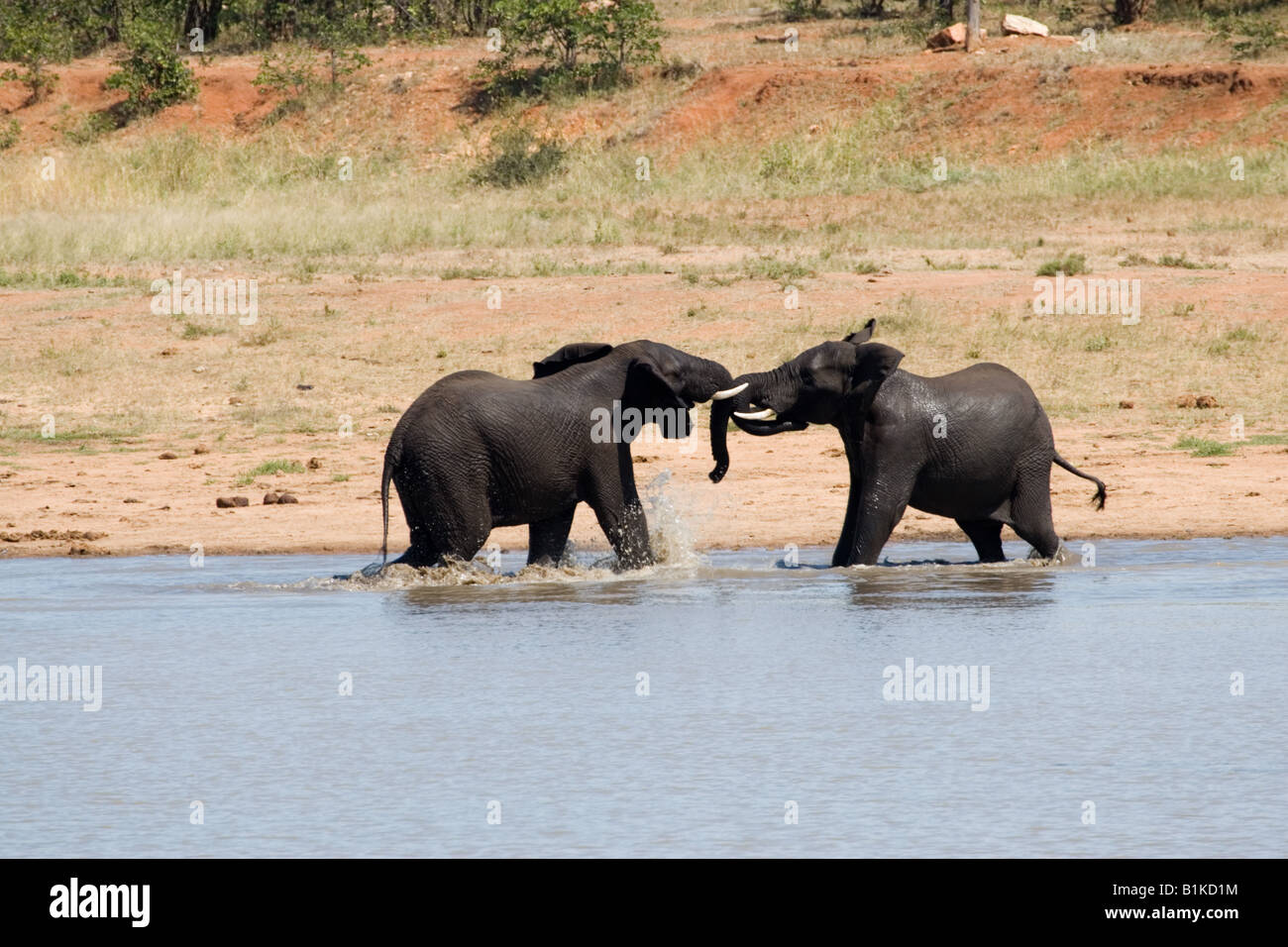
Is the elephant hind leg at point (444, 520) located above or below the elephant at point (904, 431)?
below

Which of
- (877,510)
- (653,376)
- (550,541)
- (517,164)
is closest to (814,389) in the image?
(877,510)

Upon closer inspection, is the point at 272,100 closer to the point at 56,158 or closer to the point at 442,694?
the point at 56,158

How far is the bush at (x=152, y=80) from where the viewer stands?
4688 centimetres

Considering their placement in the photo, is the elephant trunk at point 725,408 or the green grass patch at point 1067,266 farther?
the green grass patch at point 1067,266

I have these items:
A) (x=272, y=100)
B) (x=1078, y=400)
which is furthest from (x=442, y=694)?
(x=272, y=100)

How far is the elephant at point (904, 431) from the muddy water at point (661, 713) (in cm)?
39

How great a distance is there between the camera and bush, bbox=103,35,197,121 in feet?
154

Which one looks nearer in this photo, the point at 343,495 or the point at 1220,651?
the point at 1220,651

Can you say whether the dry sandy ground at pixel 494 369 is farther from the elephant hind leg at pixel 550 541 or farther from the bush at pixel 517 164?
the bush at pixel 517 164

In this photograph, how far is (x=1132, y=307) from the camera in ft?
68.3

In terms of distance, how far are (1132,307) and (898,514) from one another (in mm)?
10441

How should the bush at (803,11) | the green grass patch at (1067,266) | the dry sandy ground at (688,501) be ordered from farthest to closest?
the bush at (803,11), the green grass patch at (1067,266), the dry sandy ground at (688,501)

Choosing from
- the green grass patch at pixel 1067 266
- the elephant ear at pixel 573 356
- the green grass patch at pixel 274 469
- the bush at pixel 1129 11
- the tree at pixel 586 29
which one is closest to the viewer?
the elephant ear at pixel 573 356

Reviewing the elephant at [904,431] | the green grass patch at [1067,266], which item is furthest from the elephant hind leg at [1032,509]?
the green grass patch at [1067,266]
